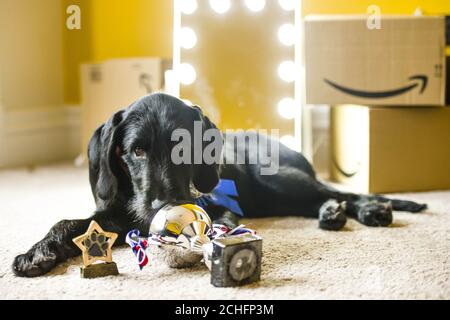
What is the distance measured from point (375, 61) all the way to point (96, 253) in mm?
1487

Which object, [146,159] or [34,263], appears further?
[146,159]

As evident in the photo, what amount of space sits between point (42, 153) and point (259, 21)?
144cm

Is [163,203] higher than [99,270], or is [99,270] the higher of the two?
[163,203]

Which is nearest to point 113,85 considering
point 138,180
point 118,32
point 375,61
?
point 118,32

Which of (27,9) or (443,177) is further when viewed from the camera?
(27,9)

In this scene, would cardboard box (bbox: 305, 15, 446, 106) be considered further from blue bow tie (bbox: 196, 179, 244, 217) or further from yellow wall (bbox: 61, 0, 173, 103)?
yellow wall (bbox: 61, 0, 173, 103)

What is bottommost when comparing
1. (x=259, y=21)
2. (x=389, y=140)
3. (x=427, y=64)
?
(x=389, y=140)

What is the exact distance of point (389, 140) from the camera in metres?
2.42

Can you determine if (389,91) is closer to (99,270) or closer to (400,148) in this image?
(400,148)

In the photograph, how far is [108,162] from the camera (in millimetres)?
1520

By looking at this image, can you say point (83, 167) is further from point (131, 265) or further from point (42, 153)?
point (131, 265)

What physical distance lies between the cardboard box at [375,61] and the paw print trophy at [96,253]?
4.42ft

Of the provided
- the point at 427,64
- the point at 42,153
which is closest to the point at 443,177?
the point at 427,64

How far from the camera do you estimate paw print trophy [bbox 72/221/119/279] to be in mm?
1304
